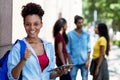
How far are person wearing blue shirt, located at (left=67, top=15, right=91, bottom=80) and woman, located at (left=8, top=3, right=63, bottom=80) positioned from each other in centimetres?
478

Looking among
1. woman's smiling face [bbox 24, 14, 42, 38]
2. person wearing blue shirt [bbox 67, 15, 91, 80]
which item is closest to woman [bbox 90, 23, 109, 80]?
person wearing blue shirt [bbox 67, 15, 91, 80]

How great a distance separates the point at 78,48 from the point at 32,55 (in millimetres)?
5126

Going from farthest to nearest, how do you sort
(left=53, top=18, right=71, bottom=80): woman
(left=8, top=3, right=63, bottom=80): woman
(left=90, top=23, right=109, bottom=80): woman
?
(left=90, top=23, right=109, bottom=80): woman < (left=53, top=18, right=71, bottom=80): woman < (left=8, top=3, right=63, bottom=80): woman

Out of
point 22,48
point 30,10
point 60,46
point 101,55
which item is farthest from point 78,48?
point 22,48

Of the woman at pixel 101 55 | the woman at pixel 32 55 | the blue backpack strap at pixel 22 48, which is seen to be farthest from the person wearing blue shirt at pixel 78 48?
the blue backpack strap at pixel 22 48

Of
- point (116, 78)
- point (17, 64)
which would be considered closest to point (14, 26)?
point (17, 64)

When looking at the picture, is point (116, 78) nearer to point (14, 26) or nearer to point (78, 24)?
point (78, 24)

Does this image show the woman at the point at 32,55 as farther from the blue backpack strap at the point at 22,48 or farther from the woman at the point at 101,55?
the woman at the point at 101,55

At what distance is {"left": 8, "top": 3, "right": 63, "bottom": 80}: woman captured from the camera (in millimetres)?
3826

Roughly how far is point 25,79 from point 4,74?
20cm

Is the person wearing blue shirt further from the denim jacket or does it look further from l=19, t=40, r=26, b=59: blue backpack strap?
l=19, t=40, r=26, b=59: blue backpack strap

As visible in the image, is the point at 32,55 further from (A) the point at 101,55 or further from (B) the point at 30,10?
(A) the point at 101,55

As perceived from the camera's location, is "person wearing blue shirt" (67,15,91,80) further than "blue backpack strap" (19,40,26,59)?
Yes

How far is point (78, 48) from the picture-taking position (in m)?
8.98
